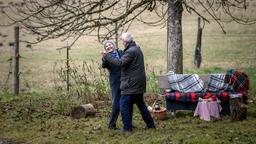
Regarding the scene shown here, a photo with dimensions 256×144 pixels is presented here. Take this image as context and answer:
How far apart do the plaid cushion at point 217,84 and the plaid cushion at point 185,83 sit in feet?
0.61

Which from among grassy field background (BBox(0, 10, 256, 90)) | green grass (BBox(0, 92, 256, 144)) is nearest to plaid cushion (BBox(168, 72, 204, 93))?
green grass (BBox(0, 92, 256, 144))

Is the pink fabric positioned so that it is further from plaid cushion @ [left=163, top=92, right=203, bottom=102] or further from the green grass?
plaid cushion @ [left=163, top=92, right=203, bottom=102]

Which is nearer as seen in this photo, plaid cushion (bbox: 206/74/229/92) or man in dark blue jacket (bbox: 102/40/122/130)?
man in dark blue jacket (bbox: 102/40/122/130)

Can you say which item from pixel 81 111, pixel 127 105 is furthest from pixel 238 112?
pixel 81 111

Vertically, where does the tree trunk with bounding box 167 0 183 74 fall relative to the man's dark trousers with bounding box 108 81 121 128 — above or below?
above

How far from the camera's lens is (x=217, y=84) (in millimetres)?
11414

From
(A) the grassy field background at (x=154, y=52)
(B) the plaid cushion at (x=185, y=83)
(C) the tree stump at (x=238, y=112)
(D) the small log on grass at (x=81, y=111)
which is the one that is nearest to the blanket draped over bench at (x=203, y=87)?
(B) the plaid cushion at (x=185, y=83)

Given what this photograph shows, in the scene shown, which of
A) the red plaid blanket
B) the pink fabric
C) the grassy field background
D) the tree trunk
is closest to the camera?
the pink fabric

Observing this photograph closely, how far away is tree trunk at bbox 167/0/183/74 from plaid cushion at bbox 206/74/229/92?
167 centimetres

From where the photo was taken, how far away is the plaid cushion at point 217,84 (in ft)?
37.2

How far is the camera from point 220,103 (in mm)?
11102

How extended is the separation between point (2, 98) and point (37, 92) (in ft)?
5.03

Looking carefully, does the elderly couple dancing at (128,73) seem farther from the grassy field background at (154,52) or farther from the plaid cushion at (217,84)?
the grassy field background at (154,52)

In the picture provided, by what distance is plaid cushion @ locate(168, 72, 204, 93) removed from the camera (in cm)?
1145
